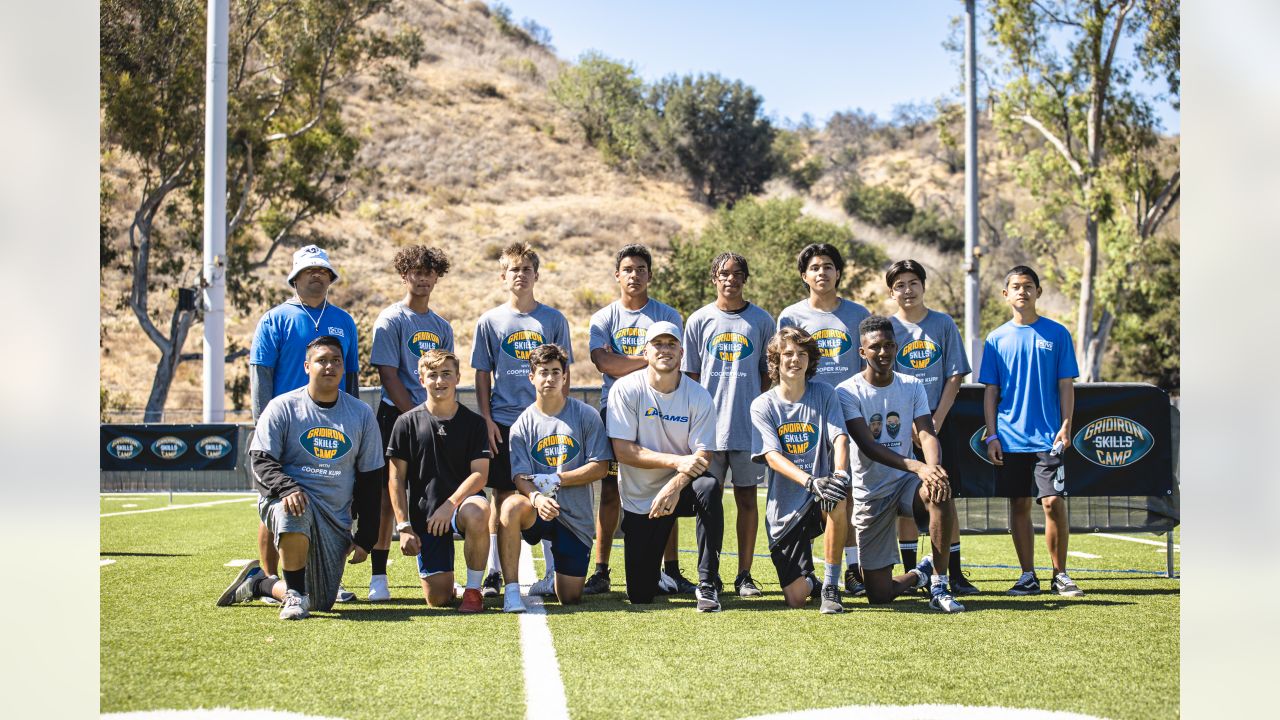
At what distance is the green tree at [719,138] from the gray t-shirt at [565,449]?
55.2 m

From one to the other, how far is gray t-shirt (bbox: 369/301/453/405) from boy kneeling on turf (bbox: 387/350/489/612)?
61 cm

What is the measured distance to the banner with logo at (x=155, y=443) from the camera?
14000mm

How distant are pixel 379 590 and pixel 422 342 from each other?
151 cm

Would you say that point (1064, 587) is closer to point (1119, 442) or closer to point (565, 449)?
point (1119, 442)

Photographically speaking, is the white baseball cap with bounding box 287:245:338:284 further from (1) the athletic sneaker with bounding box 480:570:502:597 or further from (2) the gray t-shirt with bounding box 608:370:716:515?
(1) the athletic sneaker with bounding box 480:570:502:597

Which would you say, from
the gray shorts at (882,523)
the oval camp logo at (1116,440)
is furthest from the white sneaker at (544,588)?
the oval camp logo at (1116,440)

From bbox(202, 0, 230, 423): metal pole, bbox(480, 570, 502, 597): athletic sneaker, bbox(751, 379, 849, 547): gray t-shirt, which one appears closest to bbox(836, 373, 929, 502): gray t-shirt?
bbox(751, 379, 849, 547): gray t-shirt

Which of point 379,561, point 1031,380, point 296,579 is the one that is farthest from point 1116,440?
point 296,579

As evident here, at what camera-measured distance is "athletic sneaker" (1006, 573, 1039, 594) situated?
6.41 metres

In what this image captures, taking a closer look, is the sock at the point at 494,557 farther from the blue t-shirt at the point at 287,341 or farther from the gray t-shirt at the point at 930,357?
the gray t-shirt at the point at 930,357

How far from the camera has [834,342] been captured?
664 centimetres

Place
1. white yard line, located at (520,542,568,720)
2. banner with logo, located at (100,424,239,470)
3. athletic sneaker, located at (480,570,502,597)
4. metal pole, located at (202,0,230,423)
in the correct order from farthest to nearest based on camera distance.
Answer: metal pole, located at (202,0,230,423), banner with logo, located at (100,424,239,470), athletic sneaker, located at (480,570,502,597), white yard line, located at (520,542,568,720)

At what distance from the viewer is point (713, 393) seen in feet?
21.6
